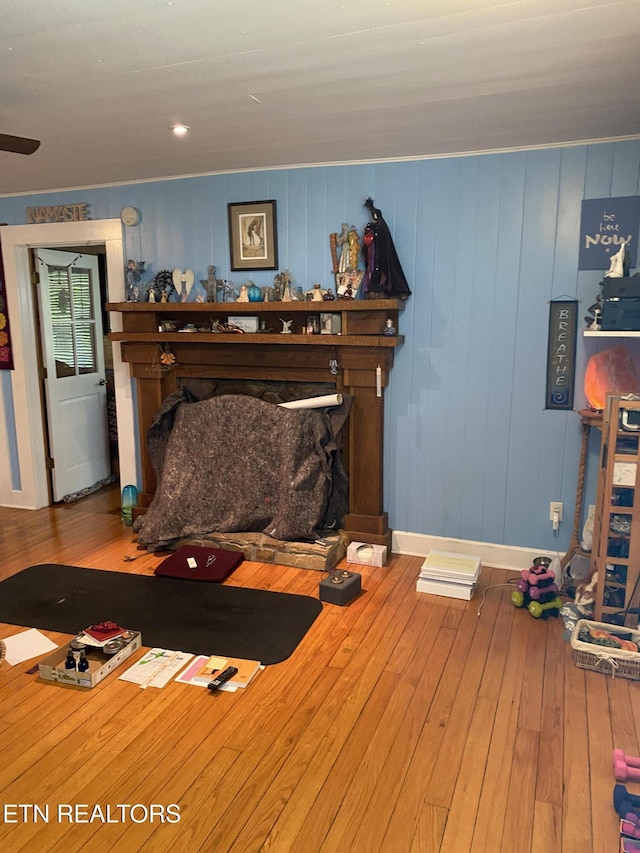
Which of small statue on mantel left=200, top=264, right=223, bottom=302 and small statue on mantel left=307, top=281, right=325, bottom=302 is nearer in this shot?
small statue on mantel left=307, top=281, right=325, bottom=302

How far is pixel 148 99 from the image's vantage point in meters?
2.61

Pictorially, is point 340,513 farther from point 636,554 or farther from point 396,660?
point 636,554

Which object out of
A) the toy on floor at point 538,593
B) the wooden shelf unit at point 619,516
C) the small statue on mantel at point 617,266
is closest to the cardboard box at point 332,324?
the small statue on mantel at point 617,266

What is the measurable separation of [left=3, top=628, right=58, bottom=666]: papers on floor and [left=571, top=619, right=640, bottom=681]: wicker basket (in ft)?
7.79

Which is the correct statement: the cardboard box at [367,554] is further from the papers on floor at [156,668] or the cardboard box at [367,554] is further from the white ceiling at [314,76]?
the white ceiling at [314,76]

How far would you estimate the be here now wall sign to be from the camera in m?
3.28

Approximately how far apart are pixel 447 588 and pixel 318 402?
1.32 metres

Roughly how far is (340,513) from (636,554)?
1.76m

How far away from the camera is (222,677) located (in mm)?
2611

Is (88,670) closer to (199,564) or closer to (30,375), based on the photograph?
(199,564)

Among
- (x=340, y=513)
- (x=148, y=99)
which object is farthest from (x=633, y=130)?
(x=340, y=513)

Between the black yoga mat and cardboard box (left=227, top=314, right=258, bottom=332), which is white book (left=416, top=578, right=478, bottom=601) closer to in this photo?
the black yoga mat

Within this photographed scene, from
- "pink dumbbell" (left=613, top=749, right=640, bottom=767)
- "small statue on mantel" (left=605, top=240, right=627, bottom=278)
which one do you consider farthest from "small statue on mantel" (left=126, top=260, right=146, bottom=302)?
"pink dumbbell" (left=613, top=749, right=640, bottom=767)

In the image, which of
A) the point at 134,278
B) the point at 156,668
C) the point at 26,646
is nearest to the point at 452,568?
the point at 156,668
